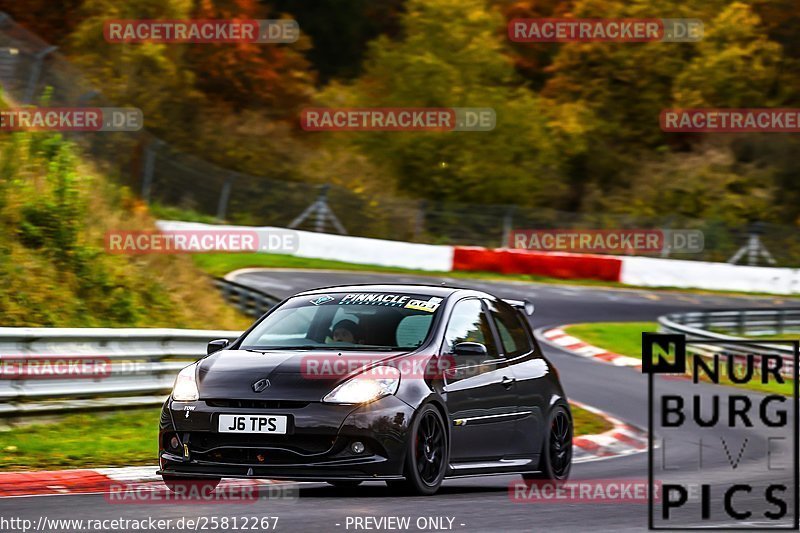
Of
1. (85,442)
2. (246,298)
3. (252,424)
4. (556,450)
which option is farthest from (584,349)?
(252,424)

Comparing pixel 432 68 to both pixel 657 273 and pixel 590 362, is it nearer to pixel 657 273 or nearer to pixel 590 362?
pixel 657 273

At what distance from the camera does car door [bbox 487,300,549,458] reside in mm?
9961

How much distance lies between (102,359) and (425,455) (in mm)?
4901

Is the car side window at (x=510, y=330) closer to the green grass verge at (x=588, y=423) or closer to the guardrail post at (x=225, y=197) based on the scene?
the green grass verge at (x=588, y=423)

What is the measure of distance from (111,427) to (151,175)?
23463 millimetres

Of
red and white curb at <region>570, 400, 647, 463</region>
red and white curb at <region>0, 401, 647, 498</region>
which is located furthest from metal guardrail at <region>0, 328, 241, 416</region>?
red and white curb at <region>570, 400, 647, 463</region>

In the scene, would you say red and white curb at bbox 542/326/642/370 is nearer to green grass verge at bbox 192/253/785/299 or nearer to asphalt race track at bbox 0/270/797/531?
asphalt race track at bbox 0/270/797/531

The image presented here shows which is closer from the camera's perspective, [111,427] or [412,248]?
[111,427]

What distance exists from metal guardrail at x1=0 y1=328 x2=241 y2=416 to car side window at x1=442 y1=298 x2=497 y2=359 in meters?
3.79

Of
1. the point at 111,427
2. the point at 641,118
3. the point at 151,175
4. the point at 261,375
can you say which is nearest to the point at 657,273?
the point at 151,175

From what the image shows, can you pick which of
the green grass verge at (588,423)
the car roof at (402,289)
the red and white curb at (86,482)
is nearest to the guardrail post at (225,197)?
the green grass verge at (588,423)

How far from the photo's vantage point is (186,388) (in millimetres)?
8680

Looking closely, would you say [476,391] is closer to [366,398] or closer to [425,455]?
[425,455]

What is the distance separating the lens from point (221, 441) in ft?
27.4
